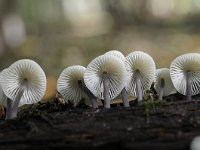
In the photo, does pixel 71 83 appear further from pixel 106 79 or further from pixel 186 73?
pixel 186 73

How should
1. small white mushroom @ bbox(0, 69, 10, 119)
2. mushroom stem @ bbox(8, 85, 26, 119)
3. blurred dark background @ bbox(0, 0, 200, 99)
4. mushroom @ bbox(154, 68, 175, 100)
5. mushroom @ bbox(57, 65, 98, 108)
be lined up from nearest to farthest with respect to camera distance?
mushroom stem @ bbox(8, 85, 26, 119)
small white mushroom @ bbox(0, 69, 10, 119)
mushroom @ bbox(57, 65, 98, 108)
mushroom @ bbox(154, 68, 175, 100)
blurred dark background @ bbox(0, 0, 200, 99)

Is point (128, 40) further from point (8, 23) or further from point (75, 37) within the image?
point (8, 23)

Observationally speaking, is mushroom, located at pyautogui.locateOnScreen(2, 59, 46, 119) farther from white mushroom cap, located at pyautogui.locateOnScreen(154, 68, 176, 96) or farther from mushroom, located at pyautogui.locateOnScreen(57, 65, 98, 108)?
white mushroom cap, located at pyautogui.locateOnScreen(154, 68, 176, 96)

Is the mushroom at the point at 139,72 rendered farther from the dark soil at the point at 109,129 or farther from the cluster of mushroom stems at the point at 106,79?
the dark soil at the point at 109,129

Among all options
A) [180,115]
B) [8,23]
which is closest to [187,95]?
[180,115]

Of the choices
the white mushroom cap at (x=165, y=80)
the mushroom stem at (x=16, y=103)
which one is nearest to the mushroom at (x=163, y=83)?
the white mushroom cap at (x=165, y=80)

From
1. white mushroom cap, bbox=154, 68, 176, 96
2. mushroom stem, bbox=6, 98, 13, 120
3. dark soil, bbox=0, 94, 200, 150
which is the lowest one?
dark soil, bbox=0, 94, 200, 150

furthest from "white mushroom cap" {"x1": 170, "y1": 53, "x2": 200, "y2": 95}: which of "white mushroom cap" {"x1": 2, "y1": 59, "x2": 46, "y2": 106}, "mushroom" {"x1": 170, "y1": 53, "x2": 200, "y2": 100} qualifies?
"white mushroom cap" {"x1": 2, "y1": 59, "x2": 46, "y2": 106}

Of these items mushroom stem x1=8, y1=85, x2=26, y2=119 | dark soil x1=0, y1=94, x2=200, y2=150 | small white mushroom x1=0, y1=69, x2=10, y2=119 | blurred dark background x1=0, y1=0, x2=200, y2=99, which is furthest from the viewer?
blurred dark background x1=0, y1=0, x2=200, y2=99
